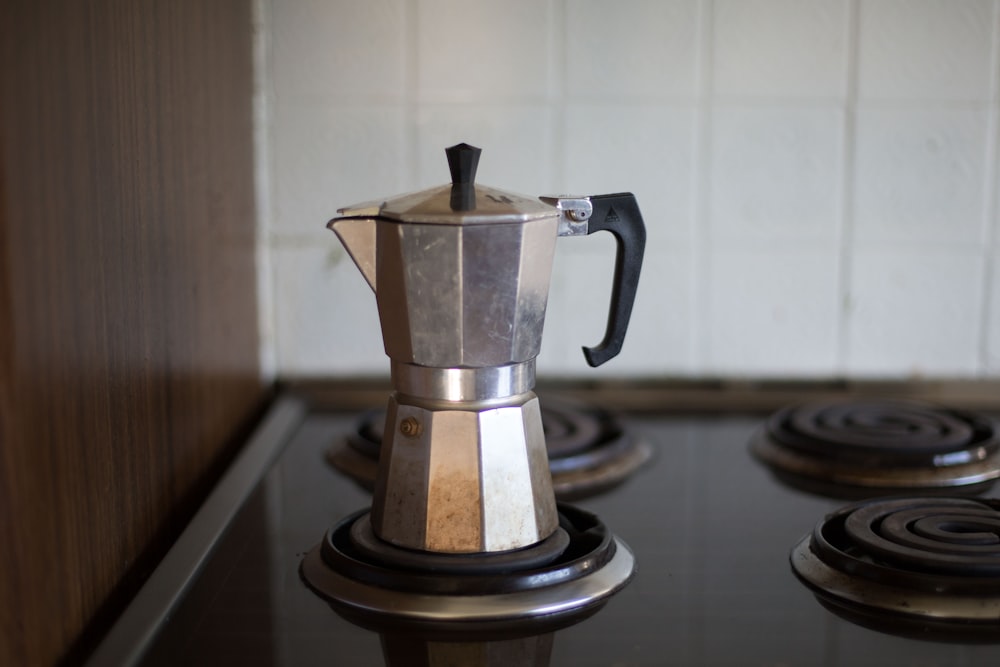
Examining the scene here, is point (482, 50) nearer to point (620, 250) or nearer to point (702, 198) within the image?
point (702, 198)

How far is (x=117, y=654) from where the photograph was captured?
1.74 feet

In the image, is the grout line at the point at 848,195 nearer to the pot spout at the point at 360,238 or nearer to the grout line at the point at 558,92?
the grout line at the point at 558,92

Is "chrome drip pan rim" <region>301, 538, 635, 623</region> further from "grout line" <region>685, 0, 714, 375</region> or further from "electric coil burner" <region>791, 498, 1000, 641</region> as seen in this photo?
"grout line" <region>685, 0, 714, 375</region>

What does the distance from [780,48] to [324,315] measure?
52 cm

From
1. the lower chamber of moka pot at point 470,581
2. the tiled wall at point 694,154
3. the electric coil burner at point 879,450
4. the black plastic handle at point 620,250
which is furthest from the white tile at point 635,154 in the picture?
the lower chamber of moka pot at point 470,581

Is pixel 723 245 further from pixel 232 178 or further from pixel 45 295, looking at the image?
pixel 45 295

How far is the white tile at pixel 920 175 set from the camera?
1027 millimetres

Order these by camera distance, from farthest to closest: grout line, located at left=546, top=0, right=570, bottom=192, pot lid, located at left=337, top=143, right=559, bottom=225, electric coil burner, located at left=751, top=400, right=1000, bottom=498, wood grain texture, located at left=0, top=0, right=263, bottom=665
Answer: grout line, located at left=546, top=0, right=570, bottom=192 < electric coil burner, located at left=751, top=400, right=1000, bottom=498 < pot lid, located at left=337, top=143, right=559, bottom=225 < wood grain texture, located at left=0, top=0, right=263, bottom=665

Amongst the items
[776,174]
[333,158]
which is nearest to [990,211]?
[776,174]

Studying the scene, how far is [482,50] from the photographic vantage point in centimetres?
101

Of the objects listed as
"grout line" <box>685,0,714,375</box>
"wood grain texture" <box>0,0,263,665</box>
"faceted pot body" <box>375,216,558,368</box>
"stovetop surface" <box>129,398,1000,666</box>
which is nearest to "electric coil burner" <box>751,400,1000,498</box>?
"stovetop surface" <box>129,398,1000,666</box>

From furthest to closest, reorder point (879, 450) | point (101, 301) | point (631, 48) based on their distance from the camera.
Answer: point (631, 48) → point (879, 450) → point (101, 301)

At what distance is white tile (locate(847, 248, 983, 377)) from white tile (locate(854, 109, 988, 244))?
24 millimetres

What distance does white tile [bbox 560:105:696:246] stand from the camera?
1.02m
